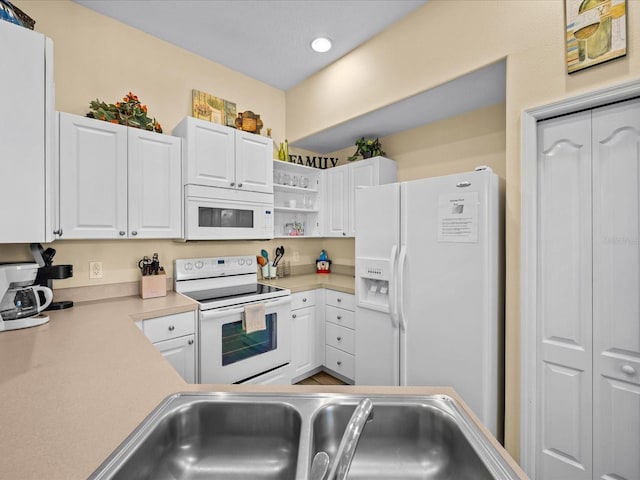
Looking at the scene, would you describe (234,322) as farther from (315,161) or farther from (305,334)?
(315,161)

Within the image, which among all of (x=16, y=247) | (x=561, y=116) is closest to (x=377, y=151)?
Answer: (x=561, y=116)

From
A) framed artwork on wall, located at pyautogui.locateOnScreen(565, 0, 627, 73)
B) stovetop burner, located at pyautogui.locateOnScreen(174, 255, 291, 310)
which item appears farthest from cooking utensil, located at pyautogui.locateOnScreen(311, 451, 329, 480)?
framed artwork on wall, located at pyautogui.locateOnScreen(565, 0, 627, 73)

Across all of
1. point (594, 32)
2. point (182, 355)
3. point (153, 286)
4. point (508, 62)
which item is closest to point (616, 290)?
point (594, 32)

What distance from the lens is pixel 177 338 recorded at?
6.47 ft

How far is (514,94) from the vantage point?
1.72 meters

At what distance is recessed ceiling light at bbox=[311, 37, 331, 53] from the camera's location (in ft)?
8.10

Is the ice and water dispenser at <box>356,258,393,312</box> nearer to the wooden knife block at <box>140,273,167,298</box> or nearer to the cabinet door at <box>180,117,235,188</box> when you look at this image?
the cabinet door at <box>180,117,235,188</box>

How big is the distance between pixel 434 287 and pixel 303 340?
1415mm

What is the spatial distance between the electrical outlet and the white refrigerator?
1.98m

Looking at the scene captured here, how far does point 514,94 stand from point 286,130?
7.66 ft

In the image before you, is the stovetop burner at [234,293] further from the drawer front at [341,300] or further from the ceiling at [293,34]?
the ceiling at [293,34]

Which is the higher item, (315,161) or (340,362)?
(315,161)

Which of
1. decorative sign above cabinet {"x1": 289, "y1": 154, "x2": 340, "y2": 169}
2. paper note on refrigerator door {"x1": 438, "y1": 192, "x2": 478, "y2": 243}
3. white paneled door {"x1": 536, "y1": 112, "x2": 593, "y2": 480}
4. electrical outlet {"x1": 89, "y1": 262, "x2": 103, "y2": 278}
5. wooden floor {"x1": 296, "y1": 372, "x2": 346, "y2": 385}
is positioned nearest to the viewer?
white paneled door {"x1": 536, "y1": 112, "x2": 593, "y2": 480}

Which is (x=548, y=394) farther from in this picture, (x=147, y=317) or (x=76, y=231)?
(x=76, y=231)
